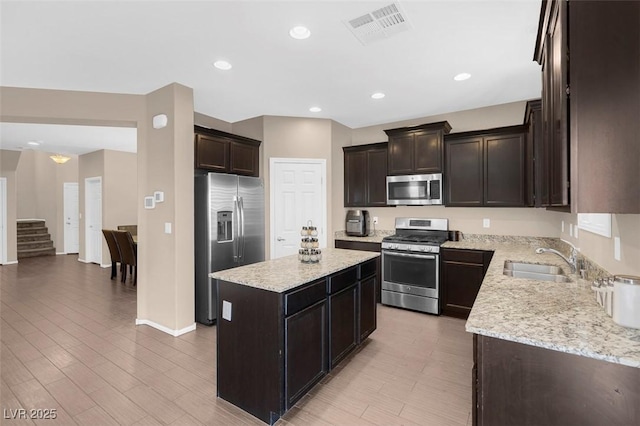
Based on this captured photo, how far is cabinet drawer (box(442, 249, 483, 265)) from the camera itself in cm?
371

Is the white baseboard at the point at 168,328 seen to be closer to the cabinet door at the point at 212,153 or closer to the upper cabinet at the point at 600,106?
the cabinet door at the point at 212,153

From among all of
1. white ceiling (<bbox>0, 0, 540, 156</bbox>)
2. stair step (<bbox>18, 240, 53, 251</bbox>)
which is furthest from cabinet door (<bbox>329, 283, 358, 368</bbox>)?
stair step (<bbox>18, 240, 53, 251</bbox>)

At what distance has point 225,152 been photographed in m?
4.09

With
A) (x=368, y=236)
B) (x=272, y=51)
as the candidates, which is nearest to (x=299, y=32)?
(x=272, y=51)

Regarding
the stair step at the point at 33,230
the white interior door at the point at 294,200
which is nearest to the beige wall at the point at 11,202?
the stair step at the point at 33,230

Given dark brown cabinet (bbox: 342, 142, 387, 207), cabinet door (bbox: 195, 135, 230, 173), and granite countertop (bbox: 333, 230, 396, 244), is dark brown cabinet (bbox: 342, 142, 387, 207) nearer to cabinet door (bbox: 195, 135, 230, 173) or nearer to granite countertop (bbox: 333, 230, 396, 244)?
granite countertop (bbox: 333, 230, 396, 244)

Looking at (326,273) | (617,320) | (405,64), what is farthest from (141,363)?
(405,64)

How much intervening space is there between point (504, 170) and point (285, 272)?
316 cm

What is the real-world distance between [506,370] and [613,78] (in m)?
1.20

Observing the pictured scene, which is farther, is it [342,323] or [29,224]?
[29,224]

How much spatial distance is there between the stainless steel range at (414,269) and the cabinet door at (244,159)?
220 centimetres

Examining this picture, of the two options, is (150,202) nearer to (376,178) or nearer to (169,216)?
(169,216)

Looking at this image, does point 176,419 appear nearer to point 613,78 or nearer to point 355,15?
point 613,78

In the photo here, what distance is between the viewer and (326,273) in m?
2.31
